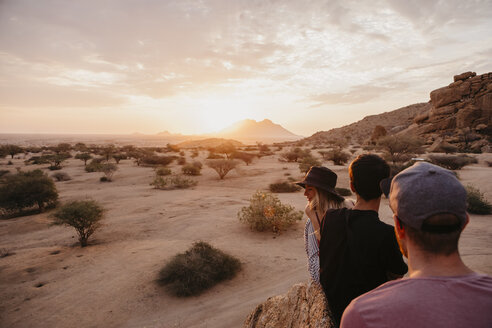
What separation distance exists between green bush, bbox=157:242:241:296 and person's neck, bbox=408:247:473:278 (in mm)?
4978

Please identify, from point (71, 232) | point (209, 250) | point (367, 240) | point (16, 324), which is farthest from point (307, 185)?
point (71, 232)

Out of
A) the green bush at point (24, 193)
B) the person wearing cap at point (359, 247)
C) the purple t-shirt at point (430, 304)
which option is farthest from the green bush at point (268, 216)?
the green bush at point (24, 193)

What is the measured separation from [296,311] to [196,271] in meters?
3.42

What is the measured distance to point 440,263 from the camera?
1.00m

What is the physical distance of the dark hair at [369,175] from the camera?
6.44ft

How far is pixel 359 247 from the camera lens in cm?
177

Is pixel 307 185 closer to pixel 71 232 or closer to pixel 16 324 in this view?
pixel 16 324

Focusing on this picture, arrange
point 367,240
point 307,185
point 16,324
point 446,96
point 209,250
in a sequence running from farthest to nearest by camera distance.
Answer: point 446,96 < point 209,250 < point 16,324 < point 307,185 < point 367,240

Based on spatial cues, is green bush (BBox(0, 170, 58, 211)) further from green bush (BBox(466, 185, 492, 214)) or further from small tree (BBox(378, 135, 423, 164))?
small tree (BBox(378, 135, 423, 164))

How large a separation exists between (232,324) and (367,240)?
3.37 metres

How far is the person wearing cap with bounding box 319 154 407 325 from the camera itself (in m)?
1.75

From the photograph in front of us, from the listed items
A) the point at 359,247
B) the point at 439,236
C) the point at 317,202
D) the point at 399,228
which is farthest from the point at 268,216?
the point at 439,236

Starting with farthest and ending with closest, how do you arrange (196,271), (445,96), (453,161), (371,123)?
(371,123), (445,96), (453,161), (196,271)

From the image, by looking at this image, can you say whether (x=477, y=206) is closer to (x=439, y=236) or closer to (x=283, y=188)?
(x=283, y=188)
